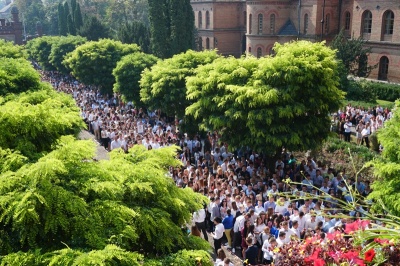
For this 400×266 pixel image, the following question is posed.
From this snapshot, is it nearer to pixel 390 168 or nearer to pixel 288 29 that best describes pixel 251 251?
pixel 390 168

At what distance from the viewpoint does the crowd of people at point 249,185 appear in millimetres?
10656

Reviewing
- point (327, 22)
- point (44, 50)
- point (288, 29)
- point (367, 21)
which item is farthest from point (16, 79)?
point (44, 50)

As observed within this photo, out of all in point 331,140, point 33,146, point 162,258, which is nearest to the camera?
point 162,258

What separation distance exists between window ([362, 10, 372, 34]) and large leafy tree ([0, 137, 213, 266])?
34726 mm

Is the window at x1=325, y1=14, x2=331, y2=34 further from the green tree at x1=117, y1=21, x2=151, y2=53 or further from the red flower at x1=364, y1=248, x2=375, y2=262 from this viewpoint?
the red flower at x1=364, y1=248, x2=375, y2=262

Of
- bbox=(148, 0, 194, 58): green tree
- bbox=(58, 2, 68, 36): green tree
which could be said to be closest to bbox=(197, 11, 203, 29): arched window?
bbox=(148, 0, 194, 58): green tree

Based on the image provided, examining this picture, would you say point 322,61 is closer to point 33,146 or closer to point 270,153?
point 270,153

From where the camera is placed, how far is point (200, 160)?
17578 millimetres

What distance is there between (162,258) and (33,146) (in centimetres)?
268

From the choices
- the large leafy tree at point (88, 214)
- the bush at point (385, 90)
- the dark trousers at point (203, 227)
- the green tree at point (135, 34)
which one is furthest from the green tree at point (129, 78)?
the large leafy tree at point (88, 214)

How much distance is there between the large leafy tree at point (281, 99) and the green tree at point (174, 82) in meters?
5.17

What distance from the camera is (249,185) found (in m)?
14.1

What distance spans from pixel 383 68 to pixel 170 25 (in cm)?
1860

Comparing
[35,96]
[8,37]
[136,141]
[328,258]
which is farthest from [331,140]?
[8,37]
